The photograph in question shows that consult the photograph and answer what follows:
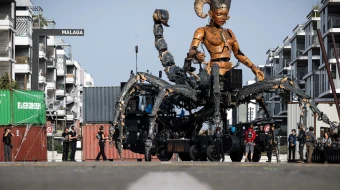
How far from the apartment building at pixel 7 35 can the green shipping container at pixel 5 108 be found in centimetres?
3145

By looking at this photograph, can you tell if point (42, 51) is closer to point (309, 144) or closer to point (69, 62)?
point (69, 62)

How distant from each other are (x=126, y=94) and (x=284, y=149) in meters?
40.7

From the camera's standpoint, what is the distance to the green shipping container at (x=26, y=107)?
1868 inches

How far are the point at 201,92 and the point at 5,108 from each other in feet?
65.5

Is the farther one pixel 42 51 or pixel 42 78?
pixel 42 78

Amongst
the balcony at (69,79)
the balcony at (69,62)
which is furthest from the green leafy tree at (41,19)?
the balcony at (69,62)

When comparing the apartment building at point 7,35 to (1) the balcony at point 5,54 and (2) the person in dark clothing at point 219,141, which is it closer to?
(1) the balcony at point 5,54

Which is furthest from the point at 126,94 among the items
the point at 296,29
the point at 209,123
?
the point at 296,29

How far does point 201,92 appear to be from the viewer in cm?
3011

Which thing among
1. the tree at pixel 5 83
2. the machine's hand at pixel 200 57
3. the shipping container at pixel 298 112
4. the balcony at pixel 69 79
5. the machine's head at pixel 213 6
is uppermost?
the balcony at pixel 69 79

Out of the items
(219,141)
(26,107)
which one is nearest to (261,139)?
(219,141)

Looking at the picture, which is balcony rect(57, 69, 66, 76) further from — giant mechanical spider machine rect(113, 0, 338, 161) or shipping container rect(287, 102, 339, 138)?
giant mechanical spider machine rect(113, 0, 338, 161)

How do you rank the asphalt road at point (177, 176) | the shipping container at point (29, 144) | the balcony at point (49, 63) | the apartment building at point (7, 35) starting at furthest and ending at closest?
the balcony at point (49, 63) → the apartment building at point (7, 35) → the shipping container at point (29, 144) → the asphalt road at point (177, 176)

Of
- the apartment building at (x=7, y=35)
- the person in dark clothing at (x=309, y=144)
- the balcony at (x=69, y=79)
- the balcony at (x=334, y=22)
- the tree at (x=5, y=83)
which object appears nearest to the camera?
the person in dark clothing at (x=309, y=144)
